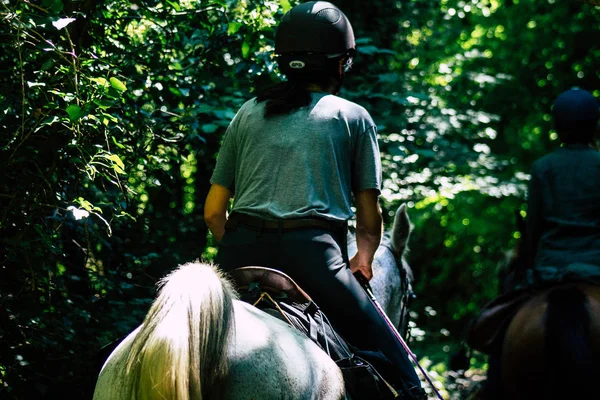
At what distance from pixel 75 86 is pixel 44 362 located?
1.74 meters

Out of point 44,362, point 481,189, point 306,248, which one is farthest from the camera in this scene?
point 481,189

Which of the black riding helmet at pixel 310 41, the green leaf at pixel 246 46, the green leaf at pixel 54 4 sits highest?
the green leaf at pixel 54 4

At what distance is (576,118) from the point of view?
17.8 ft

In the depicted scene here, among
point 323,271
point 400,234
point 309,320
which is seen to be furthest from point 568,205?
point 309,320

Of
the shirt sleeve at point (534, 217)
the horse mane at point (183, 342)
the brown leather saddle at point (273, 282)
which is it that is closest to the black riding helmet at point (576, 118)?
the shirt sleeve at point (534, 217)

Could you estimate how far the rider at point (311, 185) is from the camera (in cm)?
321

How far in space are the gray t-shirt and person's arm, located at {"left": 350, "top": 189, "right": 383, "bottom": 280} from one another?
6 centimetres

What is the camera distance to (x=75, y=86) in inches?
135

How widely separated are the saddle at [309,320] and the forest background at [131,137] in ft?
2.89

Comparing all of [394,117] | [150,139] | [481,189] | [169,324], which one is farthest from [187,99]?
[481,189]

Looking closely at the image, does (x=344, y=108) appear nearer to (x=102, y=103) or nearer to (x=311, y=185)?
(x=311, y=185)

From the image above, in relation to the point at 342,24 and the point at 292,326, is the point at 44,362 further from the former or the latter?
the point at 342,24

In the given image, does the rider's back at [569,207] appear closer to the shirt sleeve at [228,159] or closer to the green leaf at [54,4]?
the shirt sleeve at [228,159]

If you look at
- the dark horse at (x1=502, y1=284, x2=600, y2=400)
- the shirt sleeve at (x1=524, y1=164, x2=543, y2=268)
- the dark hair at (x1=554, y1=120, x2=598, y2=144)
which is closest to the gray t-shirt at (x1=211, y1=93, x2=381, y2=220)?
the dark horse at (x1=502, y1=284, x2=600, y2=400)
